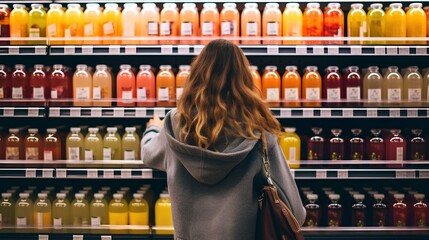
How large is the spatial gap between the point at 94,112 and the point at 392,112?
2232 mm

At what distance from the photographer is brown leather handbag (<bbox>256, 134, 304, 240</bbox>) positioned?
6.65 feet

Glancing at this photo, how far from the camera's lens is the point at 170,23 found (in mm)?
3908

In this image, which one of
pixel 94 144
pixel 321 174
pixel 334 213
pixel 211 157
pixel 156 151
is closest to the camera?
pixel 211 157

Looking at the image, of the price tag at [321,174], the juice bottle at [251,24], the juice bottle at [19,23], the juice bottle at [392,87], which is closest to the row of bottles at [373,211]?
the price tag at [321,174]

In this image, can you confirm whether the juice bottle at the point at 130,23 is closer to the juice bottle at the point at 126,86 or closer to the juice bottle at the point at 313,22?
the juice bottle at the point at 126,86

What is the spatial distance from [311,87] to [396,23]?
818 millimetres

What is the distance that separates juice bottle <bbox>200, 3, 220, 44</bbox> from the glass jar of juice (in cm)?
132

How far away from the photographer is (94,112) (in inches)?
150

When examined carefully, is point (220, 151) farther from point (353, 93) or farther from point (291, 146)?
point (353, 93)

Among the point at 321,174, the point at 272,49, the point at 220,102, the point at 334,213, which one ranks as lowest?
the point at 334,213

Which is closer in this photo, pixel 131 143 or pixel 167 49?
pixel 167 49

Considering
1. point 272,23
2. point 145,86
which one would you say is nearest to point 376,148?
point 272,23

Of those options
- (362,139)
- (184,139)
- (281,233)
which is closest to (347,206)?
(362,139)

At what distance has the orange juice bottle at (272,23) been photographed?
12.6ft
